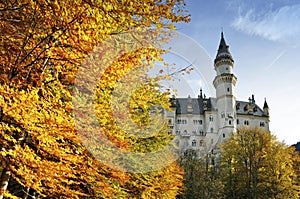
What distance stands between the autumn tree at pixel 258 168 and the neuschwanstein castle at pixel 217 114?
82.4ft

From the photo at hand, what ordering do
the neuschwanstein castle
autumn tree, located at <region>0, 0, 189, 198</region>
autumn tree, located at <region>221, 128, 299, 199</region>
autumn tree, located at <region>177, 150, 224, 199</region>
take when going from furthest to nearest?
the neuschwanstein castle < autumn tree, located at <region>221, 128, 299, 199</region> < autumn tree, located at <region>177, 150, 224, 199</region> < autumn tree, located at <region>0, 0, 189, 198</region>

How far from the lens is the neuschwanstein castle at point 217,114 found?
61156 mm

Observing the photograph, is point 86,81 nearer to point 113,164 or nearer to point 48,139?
point 48,139

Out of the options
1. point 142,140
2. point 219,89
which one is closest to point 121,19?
point 142,140

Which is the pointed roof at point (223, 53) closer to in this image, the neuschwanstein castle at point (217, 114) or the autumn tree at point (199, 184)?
the neuschwanstein castle at point (217, 114)

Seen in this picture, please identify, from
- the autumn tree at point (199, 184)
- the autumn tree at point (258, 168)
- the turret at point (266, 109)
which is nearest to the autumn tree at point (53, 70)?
the autumn tree at point (199, 184)

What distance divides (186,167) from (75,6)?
94.2 ft

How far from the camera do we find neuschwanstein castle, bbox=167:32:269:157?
6116 cm

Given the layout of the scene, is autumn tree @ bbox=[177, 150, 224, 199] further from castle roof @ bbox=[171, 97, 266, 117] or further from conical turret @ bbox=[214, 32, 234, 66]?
conical turret @ bbox=[214, 32, 234, 66]

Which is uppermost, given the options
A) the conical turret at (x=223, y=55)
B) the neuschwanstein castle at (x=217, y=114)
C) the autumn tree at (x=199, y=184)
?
the conical turret at (x=223, y=55)

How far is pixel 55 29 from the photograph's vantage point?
582 centimetres

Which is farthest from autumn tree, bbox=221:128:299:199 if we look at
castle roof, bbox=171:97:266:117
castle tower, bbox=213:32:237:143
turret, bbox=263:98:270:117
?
turret, bbox=263:98:270:117

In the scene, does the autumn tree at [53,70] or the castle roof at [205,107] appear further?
the castle roof at [205,107]

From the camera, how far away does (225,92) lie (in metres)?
63.9
